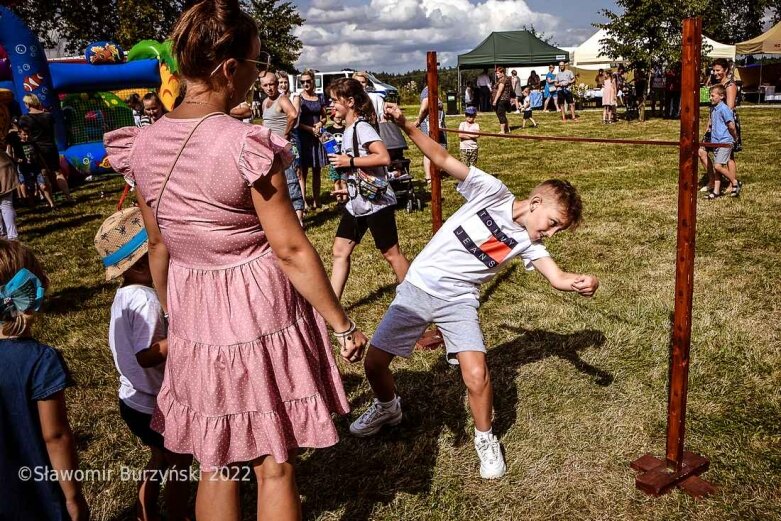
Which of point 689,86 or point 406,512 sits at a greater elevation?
point 689,86

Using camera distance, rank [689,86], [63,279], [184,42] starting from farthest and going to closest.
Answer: [63,279] < [689,86] < [184,42]

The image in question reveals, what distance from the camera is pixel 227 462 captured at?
1974 millimetres

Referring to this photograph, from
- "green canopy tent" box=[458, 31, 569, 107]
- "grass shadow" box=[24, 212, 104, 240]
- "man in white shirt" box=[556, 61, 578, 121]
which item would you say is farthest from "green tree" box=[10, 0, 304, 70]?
"grass shadow" box=[24, 212, 104, 240]

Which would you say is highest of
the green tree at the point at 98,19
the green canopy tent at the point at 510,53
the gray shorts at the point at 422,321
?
the green tree at the point at 98,19

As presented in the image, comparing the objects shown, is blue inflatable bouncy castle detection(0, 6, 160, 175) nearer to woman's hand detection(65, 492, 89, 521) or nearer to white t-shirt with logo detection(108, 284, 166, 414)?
white t-shirt with logo detection(108, 284, 166, 414)

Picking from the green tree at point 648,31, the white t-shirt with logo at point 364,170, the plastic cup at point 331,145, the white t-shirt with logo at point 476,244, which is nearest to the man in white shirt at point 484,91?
the green tree at point 648,31

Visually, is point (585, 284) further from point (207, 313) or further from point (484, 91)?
point (484, 91)

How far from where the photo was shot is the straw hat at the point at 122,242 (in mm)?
2420

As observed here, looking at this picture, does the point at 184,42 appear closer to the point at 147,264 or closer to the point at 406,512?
the point at 147,264

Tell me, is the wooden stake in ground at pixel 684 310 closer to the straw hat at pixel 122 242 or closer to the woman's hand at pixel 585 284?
the woman's hand at pixel 585 284

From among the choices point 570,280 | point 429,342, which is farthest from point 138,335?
point 429,342

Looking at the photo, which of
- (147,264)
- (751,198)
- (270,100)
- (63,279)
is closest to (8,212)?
(63,279)

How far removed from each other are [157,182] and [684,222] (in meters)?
2.05

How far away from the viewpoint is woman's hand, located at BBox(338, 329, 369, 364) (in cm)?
200
